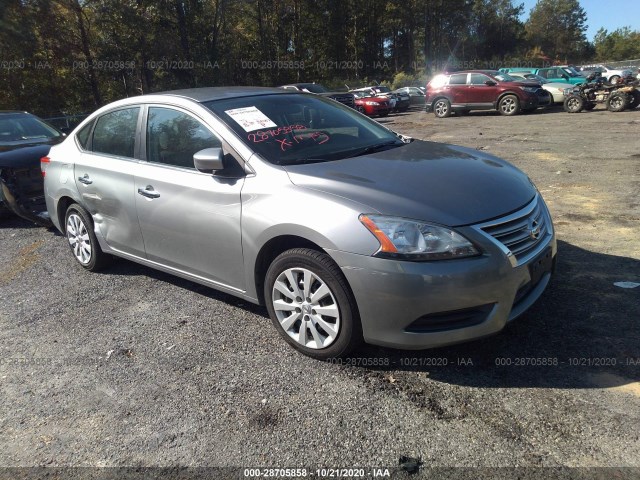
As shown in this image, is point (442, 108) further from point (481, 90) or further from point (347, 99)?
point (347, 99)

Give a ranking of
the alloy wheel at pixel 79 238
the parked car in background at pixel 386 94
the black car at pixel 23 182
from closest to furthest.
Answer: the alloy wheel at pixel 79 238 < the black car at pixel 23 182 < the parked car in background at pixel 386 94

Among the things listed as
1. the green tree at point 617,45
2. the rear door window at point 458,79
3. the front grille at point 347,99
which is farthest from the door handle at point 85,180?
the green tree at point 617,45

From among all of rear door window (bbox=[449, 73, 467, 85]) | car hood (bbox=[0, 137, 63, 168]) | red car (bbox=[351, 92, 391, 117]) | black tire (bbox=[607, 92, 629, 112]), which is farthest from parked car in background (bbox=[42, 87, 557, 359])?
red car (bbox=[351, 92, 391, 117])

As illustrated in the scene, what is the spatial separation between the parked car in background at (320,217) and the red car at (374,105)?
2022cm

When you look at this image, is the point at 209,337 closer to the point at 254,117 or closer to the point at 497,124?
the point at 254,117

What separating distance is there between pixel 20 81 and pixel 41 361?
23575 millimetres

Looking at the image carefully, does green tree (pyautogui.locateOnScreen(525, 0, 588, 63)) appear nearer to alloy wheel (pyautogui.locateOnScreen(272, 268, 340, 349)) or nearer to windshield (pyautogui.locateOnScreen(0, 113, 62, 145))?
windshield (pyautogui.locateOnScreen(0, 113, 62, 145))

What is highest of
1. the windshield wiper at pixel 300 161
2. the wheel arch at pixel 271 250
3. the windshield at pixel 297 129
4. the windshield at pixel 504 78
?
the windshield at pixel 504 78

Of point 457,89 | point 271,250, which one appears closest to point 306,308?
point 271,250

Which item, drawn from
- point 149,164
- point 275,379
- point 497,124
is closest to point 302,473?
point 275,379

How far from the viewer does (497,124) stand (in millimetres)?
16828

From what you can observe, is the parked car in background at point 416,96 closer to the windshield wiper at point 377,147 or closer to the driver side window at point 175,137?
the windshield wiper at point 377,147

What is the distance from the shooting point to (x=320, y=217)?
2.98m

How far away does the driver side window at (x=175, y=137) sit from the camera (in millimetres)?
3765
